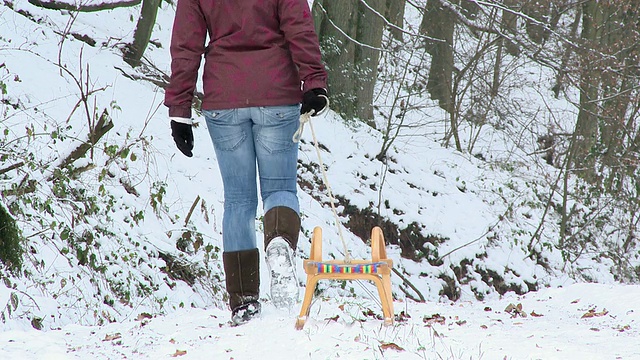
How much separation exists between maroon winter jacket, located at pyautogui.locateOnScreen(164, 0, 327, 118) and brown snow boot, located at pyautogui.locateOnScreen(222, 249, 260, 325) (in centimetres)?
84

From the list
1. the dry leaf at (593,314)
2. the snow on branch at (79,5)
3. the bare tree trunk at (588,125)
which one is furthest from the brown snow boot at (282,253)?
→ the bare tree trunk at (588,125)

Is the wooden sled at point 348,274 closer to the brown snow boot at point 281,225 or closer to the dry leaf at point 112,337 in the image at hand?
the brown snow boot at point 281,225

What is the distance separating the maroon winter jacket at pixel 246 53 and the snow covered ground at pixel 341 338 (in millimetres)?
1191

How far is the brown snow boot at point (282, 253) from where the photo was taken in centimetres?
340

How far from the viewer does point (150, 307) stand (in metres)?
5.50

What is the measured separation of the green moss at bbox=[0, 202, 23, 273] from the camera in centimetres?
447

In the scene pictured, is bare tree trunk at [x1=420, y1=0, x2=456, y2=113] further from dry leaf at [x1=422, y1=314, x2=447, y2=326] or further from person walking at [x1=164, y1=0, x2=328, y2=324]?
person walking at [x1=164, y1=0, x2=328, y2=324]

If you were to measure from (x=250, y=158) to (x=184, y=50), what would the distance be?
68 centimetres

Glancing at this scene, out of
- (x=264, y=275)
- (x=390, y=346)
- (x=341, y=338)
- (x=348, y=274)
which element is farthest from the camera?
(x=264, y=275)

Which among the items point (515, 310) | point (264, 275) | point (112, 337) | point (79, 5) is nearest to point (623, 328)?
point (515, 310)

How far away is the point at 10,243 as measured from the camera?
459 cm

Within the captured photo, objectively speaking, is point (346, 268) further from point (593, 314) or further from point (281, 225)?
point (593, 314)

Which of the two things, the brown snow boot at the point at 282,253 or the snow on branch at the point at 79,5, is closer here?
the brown snow boot at the point at 282,253

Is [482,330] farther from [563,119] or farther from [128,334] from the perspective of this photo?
[563,119]
